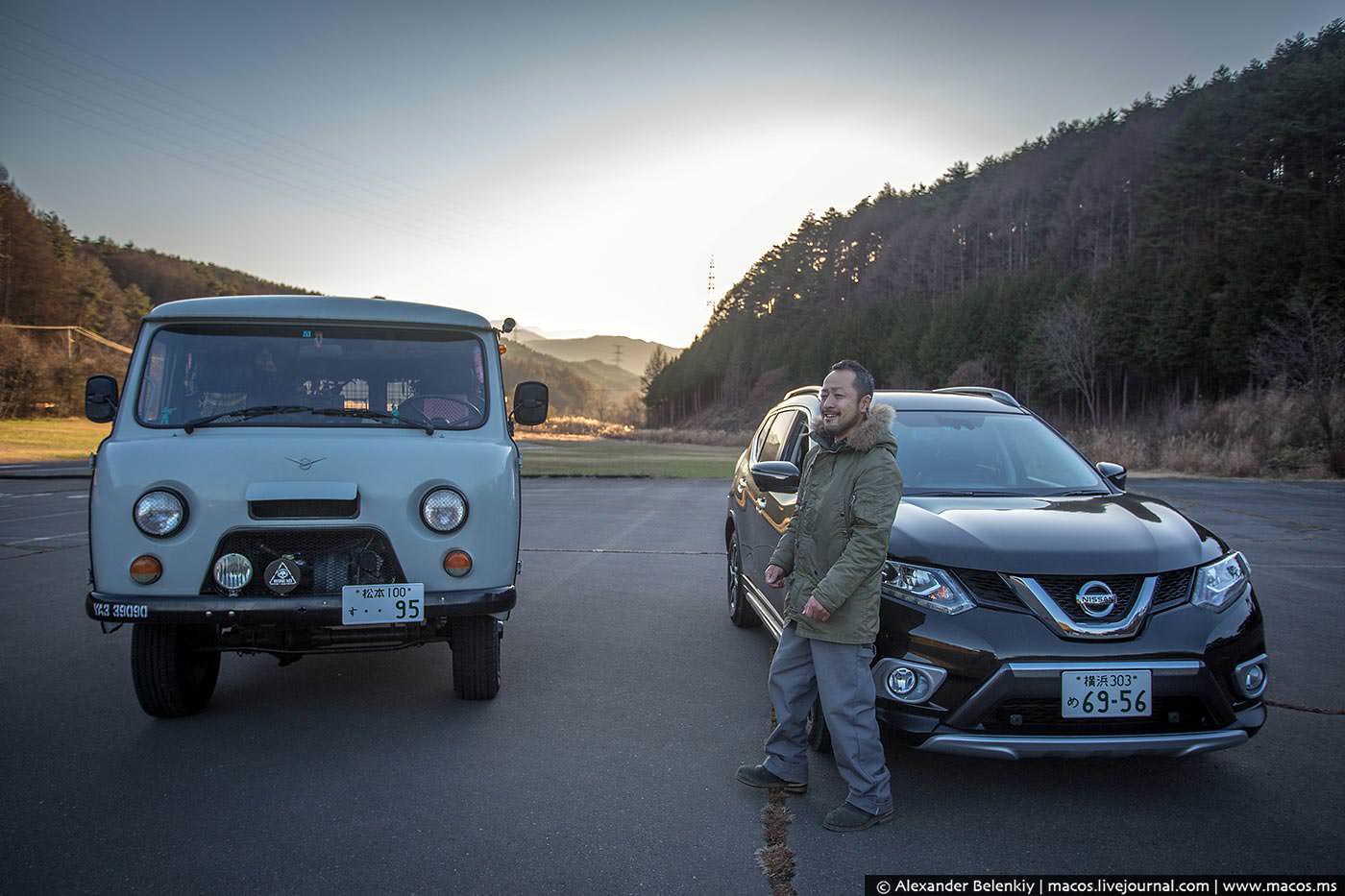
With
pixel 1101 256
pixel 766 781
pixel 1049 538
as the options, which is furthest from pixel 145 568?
pixel 1101 256

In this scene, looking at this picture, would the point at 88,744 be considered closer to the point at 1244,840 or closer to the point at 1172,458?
the point at 1244,840

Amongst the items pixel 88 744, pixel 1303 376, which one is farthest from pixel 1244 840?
pixel 1303 376

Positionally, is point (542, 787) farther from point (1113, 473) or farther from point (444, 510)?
point (1113, 473)

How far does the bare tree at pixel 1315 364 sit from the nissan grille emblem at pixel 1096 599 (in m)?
28.2

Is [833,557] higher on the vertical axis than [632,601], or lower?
higher

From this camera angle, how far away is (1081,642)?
3.38m

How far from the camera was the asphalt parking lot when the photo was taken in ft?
9.87

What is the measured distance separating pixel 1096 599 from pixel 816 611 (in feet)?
4.04

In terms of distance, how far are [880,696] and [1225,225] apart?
2686 inches

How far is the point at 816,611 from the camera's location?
328 centimetres

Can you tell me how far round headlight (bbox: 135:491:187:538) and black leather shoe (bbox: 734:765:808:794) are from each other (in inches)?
118

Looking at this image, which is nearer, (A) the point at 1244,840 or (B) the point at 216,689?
(A) the point at 1244,840

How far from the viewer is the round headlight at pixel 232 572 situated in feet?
13.3

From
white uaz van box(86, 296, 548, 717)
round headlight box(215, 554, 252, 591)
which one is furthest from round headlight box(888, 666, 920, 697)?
round headlight box(215, 554, 252, 591)
